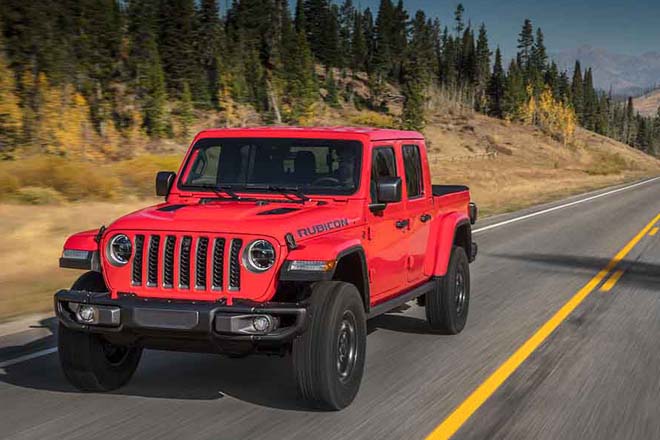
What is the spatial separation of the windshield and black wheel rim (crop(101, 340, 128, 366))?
1.41 metres

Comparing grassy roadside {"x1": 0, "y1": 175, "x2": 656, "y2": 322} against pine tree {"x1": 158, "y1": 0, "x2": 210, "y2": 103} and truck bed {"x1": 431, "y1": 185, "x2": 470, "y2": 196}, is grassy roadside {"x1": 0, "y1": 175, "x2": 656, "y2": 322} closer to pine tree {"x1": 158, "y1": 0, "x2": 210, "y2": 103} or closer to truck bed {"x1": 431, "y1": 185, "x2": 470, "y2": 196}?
truck bed {"x1": 431, "y1": 185, "x2": 470, "y2": 196}

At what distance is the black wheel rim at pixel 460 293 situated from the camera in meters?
8.23

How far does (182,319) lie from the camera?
5023 mm

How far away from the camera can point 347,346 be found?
5629mm

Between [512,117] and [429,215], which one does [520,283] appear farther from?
[512,117]

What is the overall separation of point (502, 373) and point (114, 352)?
306 centimetres

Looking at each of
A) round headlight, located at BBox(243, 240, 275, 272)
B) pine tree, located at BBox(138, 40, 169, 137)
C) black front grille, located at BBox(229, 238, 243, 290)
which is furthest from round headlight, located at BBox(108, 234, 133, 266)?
pine tree, located at BBox(138, 40, 169, 137)

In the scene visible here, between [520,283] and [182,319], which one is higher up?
[182,319]

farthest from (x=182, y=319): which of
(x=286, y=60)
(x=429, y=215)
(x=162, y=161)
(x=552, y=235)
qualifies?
(x=286, y=60)

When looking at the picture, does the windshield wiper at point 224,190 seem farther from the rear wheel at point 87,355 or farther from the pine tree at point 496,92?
the pine tree at point 496,92

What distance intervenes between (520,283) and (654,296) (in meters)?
1.82

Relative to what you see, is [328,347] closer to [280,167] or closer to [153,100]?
[280,167]

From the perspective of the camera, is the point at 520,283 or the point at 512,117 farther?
the point at 512,117

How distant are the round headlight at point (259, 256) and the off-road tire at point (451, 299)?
2.90 metres
